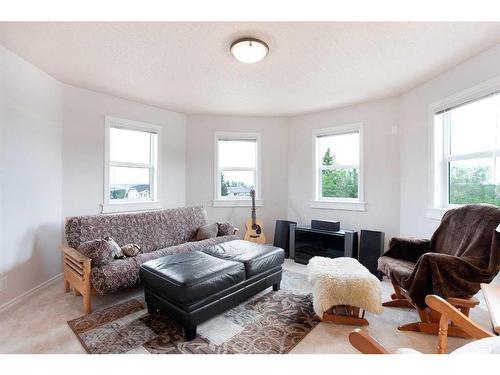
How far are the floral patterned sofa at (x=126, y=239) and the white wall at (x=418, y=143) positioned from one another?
94.0 inches

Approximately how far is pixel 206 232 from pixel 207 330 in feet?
5.00

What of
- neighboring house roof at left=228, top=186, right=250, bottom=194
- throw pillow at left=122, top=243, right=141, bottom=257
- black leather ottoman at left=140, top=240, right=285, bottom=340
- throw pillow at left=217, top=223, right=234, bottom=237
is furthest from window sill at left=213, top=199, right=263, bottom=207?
throw pillow at left=122, top=243, right=141, bottom=257

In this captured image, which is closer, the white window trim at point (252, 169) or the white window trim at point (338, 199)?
the white window trim at point (338, 199)

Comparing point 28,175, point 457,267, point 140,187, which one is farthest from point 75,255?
point 457,267

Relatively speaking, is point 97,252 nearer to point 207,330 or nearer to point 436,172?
point 207,330

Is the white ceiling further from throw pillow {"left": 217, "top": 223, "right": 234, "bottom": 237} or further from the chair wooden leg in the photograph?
the chair wooden leg

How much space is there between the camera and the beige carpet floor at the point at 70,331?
1.62 meters

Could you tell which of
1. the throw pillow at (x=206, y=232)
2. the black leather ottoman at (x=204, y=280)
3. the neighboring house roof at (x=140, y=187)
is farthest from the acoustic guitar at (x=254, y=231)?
the neighboring house roof at (x=140, y=187)

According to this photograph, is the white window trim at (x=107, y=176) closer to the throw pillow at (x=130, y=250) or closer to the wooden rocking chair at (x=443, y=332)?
the throw pillow at (x=130, y=250)

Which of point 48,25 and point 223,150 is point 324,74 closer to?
point 223,150

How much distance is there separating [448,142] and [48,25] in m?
3.95

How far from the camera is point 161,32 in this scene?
1.81 meters

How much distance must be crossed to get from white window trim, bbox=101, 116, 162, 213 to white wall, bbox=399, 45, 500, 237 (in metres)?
3.58
